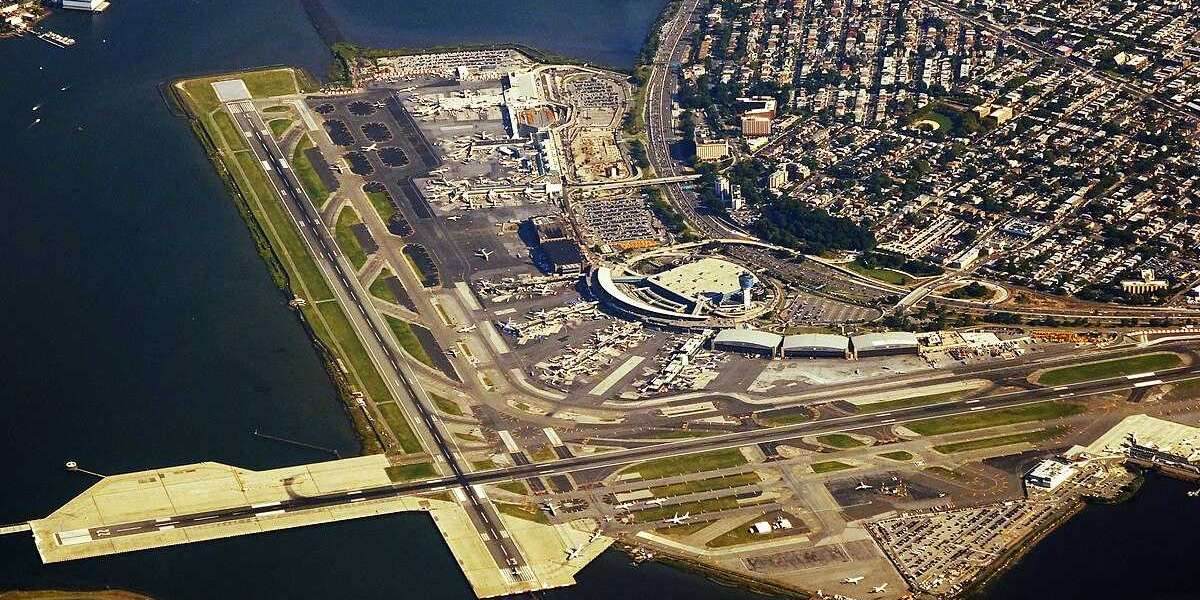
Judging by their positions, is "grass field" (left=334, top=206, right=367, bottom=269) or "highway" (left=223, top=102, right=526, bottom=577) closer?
"highway" (left=223, top=102, right=526, bottom=577)

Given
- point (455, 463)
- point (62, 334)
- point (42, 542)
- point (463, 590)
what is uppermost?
point (62, 334)

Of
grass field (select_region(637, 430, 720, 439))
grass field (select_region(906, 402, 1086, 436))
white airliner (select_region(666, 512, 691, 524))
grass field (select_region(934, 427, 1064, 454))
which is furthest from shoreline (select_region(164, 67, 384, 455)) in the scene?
grass field (select_region(934, 427, 1064, 454))

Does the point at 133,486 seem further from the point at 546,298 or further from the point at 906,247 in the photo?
the point at 906,247

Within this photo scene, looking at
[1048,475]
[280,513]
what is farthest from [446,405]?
[1048,475]

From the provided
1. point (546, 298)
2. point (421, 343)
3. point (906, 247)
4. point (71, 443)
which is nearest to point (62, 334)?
point (71, 443)

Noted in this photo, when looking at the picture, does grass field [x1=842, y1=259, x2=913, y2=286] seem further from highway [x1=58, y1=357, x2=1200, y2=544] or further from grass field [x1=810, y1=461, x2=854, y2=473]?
grass field [x1=810, y1=461, x2=854, y2=473]

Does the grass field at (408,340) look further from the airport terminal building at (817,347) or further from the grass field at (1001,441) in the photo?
the grass field at (1001,441)
